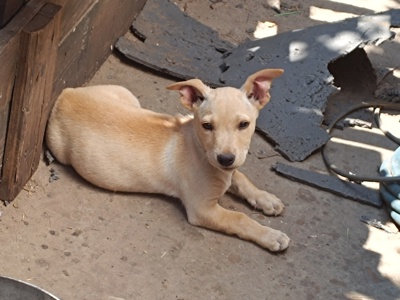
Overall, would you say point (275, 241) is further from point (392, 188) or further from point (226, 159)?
point (392, 188)

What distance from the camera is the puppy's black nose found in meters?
5.35

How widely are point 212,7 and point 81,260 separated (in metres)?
3.59

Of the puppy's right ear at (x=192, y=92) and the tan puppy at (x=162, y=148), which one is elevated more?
the puppy's right ear at (x=192, y=92)

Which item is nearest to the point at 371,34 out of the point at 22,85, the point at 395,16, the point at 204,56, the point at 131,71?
the point at 395,16

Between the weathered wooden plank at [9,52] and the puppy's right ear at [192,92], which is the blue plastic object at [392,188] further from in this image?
the weathered wooden plank at [9,52]

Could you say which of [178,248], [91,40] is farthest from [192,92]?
[91,40]

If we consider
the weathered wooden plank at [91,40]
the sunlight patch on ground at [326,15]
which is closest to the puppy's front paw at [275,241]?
the weathered wooden plank at [91,40]

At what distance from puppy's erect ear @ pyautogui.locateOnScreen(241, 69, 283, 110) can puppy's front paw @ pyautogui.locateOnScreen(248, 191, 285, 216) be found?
68cm

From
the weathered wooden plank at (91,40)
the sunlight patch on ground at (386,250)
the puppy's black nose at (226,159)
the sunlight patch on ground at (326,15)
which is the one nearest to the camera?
the puppy's black nose at (226,159)

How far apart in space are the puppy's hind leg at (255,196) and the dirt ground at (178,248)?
62 mm

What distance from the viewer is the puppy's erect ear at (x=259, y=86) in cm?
552

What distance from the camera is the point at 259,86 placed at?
18.3ft

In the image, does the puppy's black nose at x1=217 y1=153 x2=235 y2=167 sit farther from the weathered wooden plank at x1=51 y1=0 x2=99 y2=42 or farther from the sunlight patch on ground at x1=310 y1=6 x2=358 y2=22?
the sunlight patch on ground at x1=310 y1=6 x2=358 y2=22

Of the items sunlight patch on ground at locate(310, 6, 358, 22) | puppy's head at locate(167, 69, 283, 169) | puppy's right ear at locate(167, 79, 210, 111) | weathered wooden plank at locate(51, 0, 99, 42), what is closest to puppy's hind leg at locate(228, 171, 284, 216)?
puppy's head at locate(167, 69, 283, 169)
